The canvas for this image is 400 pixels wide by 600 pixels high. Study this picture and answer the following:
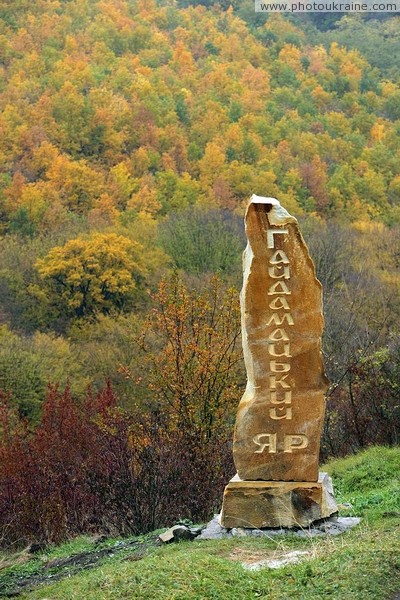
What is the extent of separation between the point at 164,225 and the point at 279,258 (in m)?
40.7

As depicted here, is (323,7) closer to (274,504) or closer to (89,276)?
(89,276)

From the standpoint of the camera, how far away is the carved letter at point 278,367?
11484 mm

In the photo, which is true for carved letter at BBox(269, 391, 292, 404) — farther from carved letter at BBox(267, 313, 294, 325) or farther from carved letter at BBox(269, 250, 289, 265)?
carved letter at BBox(269, 250, 289, 265)

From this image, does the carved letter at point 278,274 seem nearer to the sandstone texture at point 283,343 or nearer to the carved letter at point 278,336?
the sandstone texture at point 283,343

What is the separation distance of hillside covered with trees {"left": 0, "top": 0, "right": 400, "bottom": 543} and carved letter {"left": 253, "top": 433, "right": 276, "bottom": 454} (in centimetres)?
331

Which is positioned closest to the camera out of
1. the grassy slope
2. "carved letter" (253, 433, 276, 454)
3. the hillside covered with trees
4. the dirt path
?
the grassy slope

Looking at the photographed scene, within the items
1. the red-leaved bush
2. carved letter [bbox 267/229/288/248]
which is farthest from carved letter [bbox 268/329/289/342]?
the red-leaved bush

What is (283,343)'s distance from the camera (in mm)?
11477

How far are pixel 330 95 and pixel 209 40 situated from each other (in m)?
14.9

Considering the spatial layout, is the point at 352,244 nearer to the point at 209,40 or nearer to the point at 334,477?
the point at 334,477

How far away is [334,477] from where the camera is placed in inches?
676

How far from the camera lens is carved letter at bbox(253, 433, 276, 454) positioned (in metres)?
11.6

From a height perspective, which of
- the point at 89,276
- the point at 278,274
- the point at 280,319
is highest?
the point at 278,274

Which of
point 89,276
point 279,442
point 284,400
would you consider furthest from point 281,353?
point 89,276
